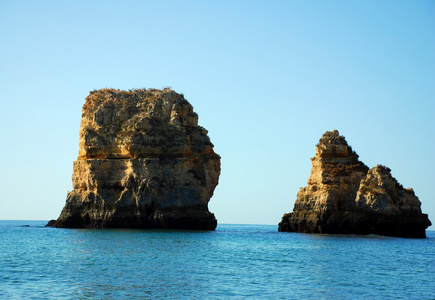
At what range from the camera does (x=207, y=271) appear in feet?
105

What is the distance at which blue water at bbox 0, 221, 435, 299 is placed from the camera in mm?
25312

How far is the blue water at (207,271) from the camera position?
997 inches

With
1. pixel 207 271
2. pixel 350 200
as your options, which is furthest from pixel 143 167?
pixel 207 271

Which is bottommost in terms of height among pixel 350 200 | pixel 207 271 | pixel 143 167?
pixel 207 271

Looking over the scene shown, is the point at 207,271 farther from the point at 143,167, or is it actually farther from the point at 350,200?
the point at 350,200

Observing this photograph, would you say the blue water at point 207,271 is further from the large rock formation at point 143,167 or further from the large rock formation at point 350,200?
the large rock formation at point 143,167

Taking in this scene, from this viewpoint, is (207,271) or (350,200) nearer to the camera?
(207,271)

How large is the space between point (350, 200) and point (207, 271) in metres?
41.4

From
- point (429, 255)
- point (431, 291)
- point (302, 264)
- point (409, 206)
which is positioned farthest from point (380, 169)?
point (431, 291)

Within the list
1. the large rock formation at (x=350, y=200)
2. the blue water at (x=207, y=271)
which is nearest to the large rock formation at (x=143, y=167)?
the large rock formation at (x=350, y=200)

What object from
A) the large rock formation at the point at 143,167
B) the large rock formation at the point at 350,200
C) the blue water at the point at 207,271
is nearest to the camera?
the blue water at the point at 207,271

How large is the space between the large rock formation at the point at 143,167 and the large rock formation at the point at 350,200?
448 inches

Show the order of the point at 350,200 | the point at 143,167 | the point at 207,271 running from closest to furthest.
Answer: the point at 207,271, the point at 143,167, the point at 350,200

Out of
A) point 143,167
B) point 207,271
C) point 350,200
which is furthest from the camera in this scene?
point 350,200
